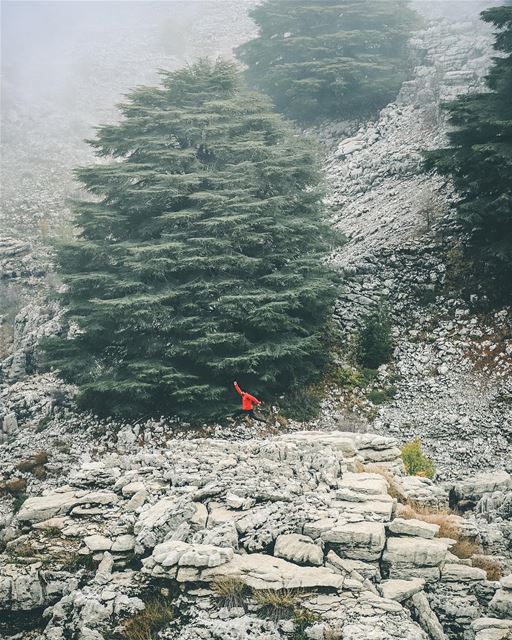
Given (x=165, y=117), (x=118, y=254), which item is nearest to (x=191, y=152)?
(x=165, y=117)

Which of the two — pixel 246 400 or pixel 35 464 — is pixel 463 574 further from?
pixel 35 464

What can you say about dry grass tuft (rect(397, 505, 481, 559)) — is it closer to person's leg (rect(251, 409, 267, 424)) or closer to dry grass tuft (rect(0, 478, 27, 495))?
person's leg (rect(251, 409, 267, 424))

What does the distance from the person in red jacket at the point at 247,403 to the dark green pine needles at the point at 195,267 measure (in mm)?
496

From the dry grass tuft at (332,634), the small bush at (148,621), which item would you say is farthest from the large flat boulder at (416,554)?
the small bush at (148,621)

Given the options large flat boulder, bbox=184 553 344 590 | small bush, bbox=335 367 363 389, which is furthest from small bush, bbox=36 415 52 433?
large flat boulder, bbox=184 553 344 590

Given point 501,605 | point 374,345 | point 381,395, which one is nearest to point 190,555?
point 501,605

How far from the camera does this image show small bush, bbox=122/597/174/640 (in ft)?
23.1

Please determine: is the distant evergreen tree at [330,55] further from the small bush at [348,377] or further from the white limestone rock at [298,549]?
the white limestone rock at [298,549]

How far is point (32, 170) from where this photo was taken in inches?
1422

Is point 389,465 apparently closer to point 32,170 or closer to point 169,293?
point 169,293

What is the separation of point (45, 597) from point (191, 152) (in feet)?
48.0

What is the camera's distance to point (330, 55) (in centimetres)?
3247

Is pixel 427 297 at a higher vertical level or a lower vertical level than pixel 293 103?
lower

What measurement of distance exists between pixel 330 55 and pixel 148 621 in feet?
107
